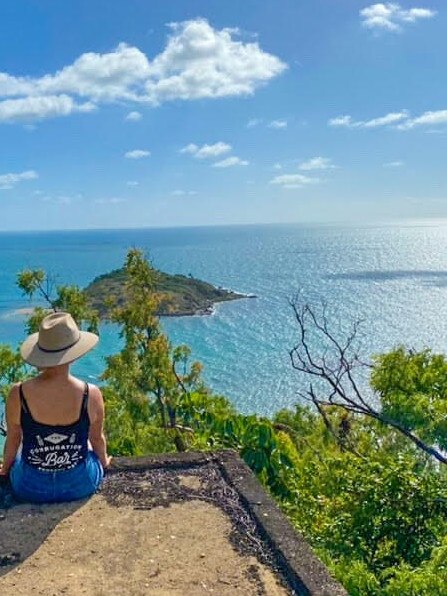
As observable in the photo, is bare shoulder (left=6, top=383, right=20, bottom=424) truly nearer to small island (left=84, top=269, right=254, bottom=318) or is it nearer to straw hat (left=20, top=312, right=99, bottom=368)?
straw hat (left=20, top=312, right=99, bottom=368)

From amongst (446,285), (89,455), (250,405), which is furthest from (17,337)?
(446,285)

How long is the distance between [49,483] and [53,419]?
→ 51 cm

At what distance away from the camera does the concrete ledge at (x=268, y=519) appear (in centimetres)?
359

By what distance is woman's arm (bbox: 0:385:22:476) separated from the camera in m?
4.32

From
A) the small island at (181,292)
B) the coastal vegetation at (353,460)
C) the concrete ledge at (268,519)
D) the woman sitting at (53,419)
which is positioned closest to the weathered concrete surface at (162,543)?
the concrete ledge at (268,519)

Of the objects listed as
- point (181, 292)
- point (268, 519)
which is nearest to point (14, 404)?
point (268, 519)

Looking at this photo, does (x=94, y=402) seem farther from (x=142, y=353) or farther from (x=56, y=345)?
(x=142, y=353)

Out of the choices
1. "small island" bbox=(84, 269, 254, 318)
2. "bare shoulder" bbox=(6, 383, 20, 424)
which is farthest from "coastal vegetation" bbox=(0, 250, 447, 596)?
"small island" bbox=(84, 269, 254, 318)

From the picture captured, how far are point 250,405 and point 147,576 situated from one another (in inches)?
1264

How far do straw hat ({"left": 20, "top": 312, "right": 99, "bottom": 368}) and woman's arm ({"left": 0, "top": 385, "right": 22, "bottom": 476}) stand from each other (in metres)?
0.28

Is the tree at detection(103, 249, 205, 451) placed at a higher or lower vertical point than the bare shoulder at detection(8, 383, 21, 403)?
lower

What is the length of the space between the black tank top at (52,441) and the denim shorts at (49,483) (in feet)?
0.20

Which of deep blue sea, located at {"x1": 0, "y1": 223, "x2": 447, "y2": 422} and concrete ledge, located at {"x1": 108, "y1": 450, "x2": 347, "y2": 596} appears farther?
deep blue sea, located at {"x1": 0, "y1": 223, "x2": 447, "y2": 422}

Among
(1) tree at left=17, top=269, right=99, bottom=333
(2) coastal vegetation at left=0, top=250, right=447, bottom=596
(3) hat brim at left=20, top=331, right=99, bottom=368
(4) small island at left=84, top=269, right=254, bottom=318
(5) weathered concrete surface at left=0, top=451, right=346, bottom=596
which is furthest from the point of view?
(4) small island at left=84, top=269, right=254, bottom=318
